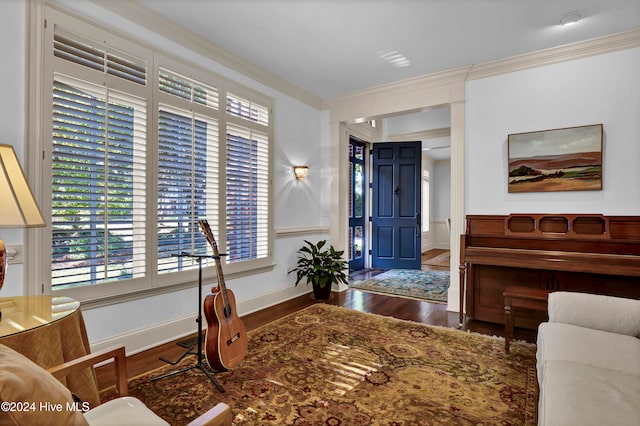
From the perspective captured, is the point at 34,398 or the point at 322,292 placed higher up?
the point at 34,398

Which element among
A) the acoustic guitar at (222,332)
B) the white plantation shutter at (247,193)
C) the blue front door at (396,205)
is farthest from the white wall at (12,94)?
the blue front door at (396,205)

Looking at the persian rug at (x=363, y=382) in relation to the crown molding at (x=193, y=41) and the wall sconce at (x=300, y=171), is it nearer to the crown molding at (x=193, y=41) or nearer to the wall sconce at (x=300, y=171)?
the wall sconce at (x=300, y=171)

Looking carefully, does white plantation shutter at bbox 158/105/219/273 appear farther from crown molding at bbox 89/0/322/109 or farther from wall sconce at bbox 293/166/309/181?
wall sconce at bbox 293/166/309/181

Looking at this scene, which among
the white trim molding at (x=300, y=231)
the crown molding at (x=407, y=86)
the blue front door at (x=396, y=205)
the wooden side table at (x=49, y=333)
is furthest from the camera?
the blue front door at (x=396, y=205)

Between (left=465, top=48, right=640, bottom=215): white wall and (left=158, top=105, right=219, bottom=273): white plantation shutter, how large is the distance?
286 centimetres

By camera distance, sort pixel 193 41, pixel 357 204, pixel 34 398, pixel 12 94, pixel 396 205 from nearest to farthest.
Result: pixel 34 398
pixel 12 94
pixel 193 41
pixel 396 205
pixel 357 204

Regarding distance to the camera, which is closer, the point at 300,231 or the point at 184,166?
the point at 184,166

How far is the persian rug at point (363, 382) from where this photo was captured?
6.04 feet

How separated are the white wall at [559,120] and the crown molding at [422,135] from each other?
1.85m

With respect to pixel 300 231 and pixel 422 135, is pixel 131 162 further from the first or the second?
pixel 422 135

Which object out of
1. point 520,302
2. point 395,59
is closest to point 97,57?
point 395,59

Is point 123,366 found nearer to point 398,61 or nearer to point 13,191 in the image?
point 13,191

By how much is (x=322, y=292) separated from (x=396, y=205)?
2493mm

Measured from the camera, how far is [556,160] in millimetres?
3342
